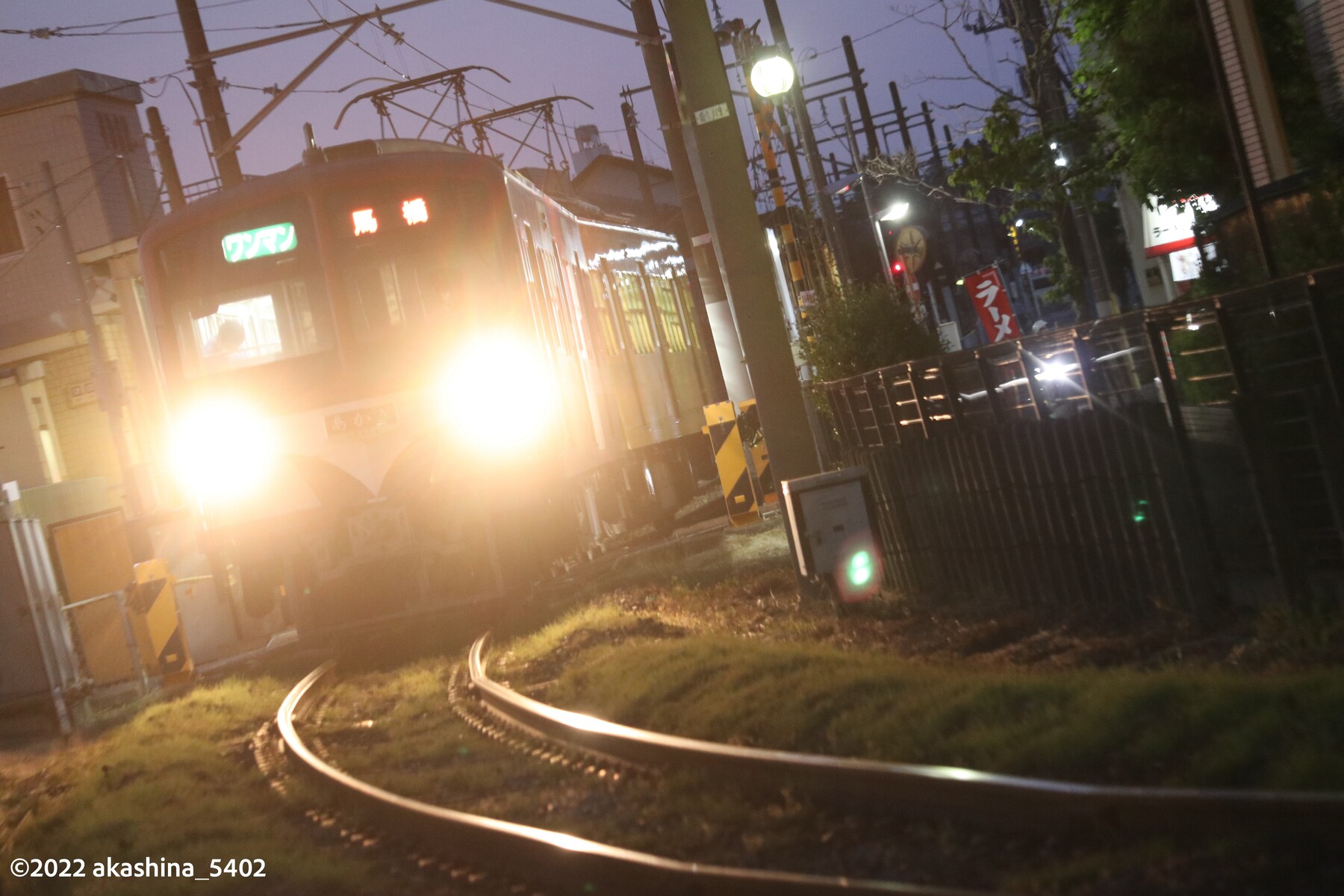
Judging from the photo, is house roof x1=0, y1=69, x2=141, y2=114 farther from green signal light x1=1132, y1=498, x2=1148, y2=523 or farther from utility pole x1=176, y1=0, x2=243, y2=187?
green signal light x1=1132, y1=498, x2=1148, y2=523

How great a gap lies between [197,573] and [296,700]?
1189 cm

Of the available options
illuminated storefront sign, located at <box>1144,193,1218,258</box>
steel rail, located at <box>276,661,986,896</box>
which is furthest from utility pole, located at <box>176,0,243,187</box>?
illuminated storefront sign, located at <box>1144,193,1218,258</box>

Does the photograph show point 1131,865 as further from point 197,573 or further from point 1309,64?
point 197,573

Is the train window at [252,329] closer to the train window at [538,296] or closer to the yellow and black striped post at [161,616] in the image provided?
the train window at [538,296]

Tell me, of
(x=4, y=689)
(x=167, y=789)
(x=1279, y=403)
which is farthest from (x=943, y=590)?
(x=4, y=689)

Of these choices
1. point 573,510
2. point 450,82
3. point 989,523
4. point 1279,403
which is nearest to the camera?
point 1279,403

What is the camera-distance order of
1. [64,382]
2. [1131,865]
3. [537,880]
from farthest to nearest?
[64,382]
[537,880]
[1131,865]

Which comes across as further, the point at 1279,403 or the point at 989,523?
the point at 989,523

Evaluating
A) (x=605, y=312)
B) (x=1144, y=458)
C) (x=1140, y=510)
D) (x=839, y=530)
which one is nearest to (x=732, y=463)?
(x=605, y=312)

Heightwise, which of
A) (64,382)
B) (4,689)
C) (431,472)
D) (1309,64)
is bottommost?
(4,689)

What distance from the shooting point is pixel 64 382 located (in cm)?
3038

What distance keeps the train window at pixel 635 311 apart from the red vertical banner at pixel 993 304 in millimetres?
7895

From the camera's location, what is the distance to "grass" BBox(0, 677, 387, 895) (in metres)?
5.62
